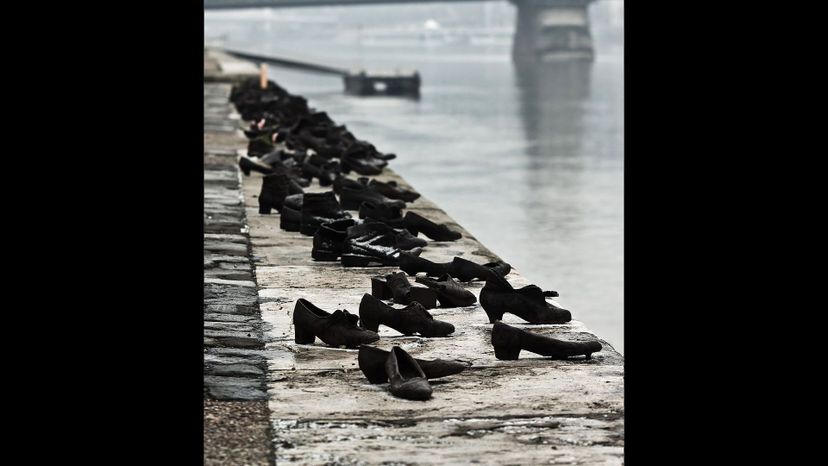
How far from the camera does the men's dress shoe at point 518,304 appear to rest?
571 centimetres

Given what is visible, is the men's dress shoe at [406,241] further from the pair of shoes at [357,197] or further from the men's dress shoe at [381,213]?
the pair of shoes at [357,197]

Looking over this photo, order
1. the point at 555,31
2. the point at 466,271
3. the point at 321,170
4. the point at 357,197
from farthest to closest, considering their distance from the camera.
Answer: the point at 555,31 → the point at 321,170 → the point at 357,197 → the point at 466,271

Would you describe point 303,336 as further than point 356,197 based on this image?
No

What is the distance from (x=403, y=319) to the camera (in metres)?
5.52

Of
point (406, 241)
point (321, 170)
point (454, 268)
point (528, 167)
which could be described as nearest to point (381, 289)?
point (454, 268)

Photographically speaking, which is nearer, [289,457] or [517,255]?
[289,457]

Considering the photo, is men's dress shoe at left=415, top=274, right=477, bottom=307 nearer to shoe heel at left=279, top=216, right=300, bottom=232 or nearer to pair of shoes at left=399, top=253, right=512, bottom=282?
pair of shoes at left=399, top=253, right=512, bottom=282

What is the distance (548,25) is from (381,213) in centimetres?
10012

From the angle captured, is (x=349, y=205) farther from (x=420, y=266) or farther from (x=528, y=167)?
(x=528, y=167)

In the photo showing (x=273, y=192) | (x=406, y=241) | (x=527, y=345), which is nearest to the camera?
(x=527, y=345)
